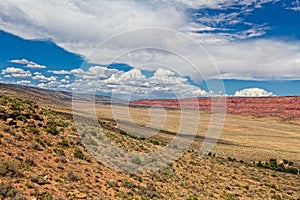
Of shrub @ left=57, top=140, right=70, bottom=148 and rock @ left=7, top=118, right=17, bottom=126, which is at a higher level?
rock @ left=7, top=118, right=17, bottom=126

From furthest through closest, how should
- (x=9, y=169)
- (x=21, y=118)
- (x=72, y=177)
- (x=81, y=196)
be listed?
(x=21, y=118) < (x=72, y=177) < (x=81, y=196) < (x=9, y=169)

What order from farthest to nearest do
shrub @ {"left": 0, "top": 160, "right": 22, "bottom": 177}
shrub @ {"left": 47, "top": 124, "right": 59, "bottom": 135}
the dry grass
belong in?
1. shrub @ {"left": 47, "top": 124, "right": 59, "bottom": 135}
2. the dry grass
3. shrub @ {"left": 0, "top": 160, "right": 22, "bottom": 177}

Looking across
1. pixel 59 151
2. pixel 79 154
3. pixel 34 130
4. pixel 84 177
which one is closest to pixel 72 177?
pixel 84 177

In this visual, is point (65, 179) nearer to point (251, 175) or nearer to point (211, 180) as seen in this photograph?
point (211, 180)

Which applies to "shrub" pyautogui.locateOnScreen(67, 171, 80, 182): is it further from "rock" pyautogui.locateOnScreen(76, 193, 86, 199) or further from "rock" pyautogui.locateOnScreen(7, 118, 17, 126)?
"rock" pyautogui.locateOnScreen(7, 118, 17, 126)

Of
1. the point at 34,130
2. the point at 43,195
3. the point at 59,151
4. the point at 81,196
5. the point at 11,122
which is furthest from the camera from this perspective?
the point at 34,130

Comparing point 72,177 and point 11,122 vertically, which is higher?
point 11,122

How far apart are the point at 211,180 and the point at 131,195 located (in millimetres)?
11467

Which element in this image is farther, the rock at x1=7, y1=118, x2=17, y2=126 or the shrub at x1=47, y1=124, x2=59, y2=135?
the shrub at x1=47, y1=124, x2=59, y2=135

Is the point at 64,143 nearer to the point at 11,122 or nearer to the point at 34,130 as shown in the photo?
the point at 34,130

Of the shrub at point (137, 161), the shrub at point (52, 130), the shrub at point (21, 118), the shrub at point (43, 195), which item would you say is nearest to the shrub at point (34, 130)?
the shrub at point (52, 130)

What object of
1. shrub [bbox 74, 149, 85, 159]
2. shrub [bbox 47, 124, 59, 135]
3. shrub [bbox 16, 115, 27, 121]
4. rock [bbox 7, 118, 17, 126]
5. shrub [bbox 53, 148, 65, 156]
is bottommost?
shrub [bbox 74, 149, 85, 159]

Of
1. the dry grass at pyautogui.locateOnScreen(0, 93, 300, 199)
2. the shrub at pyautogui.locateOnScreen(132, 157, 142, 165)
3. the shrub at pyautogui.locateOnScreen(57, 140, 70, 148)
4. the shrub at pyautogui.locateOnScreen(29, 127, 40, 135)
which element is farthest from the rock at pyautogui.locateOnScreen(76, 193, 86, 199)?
the shrub at pyautogui.locateOnScreen(132, 157, 142, 165)

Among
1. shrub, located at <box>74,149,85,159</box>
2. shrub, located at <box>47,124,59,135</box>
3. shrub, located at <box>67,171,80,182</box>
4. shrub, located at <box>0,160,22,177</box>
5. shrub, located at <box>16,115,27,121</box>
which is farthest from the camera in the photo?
shrub, located at <box>47,124,59,135</box>
